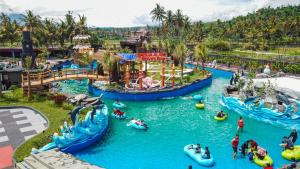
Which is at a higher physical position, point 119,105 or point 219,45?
point 219,45

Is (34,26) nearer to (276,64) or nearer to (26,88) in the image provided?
(26,88)

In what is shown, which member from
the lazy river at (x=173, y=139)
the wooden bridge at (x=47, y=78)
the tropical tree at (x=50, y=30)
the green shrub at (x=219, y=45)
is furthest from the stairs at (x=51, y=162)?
the green shrub at (x=219, y=45)

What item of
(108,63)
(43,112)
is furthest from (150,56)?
(43,112)

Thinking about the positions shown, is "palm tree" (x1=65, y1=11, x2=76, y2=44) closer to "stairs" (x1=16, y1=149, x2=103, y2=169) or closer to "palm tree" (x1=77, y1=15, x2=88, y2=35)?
"palm tree" (x1=77, y1=15, x2=88, y2=35)

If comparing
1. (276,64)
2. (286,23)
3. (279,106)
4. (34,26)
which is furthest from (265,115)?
(34,26)

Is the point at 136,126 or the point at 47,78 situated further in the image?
the point at 47,78

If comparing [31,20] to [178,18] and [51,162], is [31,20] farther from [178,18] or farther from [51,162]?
[51,162]
